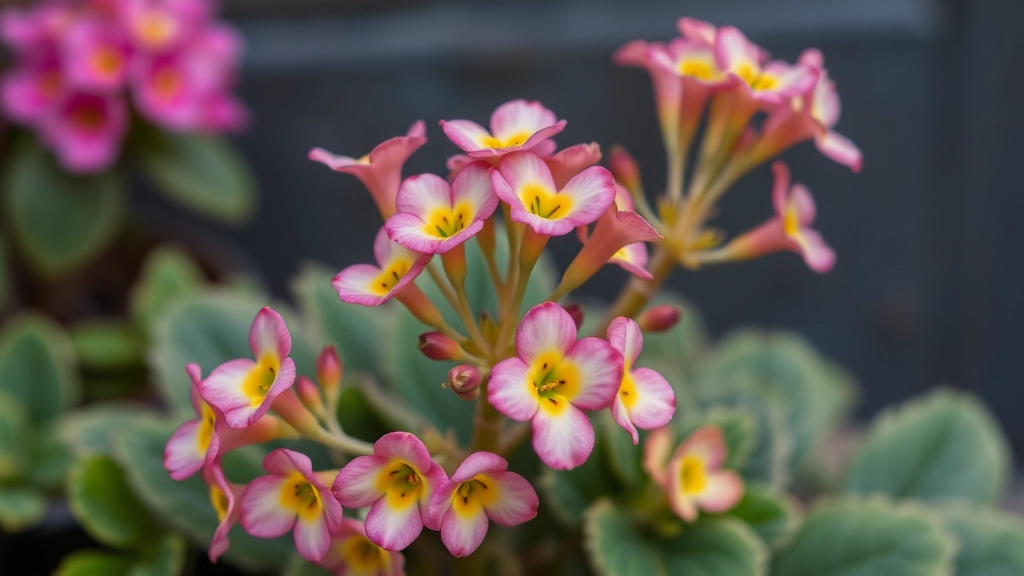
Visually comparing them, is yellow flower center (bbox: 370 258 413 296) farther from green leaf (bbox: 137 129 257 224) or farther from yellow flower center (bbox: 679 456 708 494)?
green leaf (bbox: 137 129 257 224)

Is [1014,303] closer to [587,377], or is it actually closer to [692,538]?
[692,538]

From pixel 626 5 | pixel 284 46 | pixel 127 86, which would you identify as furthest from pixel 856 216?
pixel 127 86

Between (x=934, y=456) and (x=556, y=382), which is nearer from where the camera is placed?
(x=556, y=382)

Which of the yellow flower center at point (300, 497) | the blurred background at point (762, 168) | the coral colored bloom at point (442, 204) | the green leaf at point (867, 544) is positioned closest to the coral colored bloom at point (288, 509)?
the yellow flower center at point (300, 497)

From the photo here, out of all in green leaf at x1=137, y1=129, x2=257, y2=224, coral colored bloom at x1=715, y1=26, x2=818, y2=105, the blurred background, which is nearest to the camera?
coral colored bloom at x1=715, y1=26, x2=818, y2=105

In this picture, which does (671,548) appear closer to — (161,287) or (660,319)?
(660,319)

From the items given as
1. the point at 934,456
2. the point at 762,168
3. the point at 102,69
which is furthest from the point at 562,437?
the point at 762,168

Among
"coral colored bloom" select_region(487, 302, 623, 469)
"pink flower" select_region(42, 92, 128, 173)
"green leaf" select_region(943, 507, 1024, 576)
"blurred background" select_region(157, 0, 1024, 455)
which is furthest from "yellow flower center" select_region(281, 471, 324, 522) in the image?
"blurred background" select_region(157, 0, 1024, 455)

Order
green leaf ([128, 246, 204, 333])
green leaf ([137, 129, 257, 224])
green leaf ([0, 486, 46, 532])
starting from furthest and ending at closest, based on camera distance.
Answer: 1. green leaf ([137, 129, 257, 224])
2. green leaf ([128, 246, 204, 333])
3. green leaf ([0, 486, 46, 532])
